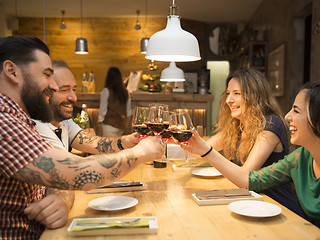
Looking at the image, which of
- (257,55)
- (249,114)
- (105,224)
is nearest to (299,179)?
(249,114)

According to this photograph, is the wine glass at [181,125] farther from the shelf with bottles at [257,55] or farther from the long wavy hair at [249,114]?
the shelf with bottles at [257,55]

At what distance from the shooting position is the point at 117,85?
523 cm

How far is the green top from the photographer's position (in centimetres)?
151

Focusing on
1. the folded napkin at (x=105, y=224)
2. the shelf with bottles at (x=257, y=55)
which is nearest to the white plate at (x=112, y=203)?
the folded napkin at (x=105, y=224)

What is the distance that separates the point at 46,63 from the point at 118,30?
7130 millimetres

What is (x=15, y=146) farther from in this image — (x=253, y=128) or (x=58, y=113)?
(x=253, y=128)

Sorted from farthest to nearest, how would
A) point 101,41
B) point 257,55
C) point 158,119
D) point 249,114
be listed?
point 101,41
point 257,55
point 249,114
point 158,119

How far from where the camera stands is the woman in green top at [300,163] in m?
1.51

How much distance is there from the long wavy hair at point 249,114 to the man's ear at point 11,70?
1.45 m

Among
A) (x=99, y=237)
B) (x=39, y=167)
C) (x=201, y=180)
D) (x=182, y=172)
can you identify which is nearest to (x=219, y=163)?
(x=201, y=180)

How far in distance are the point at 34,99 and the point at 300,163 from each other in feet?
4.16

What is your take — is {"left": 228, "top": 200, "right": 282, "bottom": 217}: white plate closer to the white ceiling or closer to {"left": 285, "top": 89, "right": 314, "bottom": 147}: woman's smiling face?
{"left": 285, "top": 89, "right": 314, "bottom": 147}: woman's smiling face

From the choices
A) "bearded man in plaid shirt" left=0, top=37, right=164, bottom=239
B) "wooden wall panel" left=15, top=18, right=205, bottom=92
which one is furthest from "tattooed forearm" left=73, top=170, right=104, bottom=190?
"wooden wall panel" left=15, top=18, right=205, bottom=92

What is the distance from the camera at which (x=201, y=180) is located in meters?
1.79
